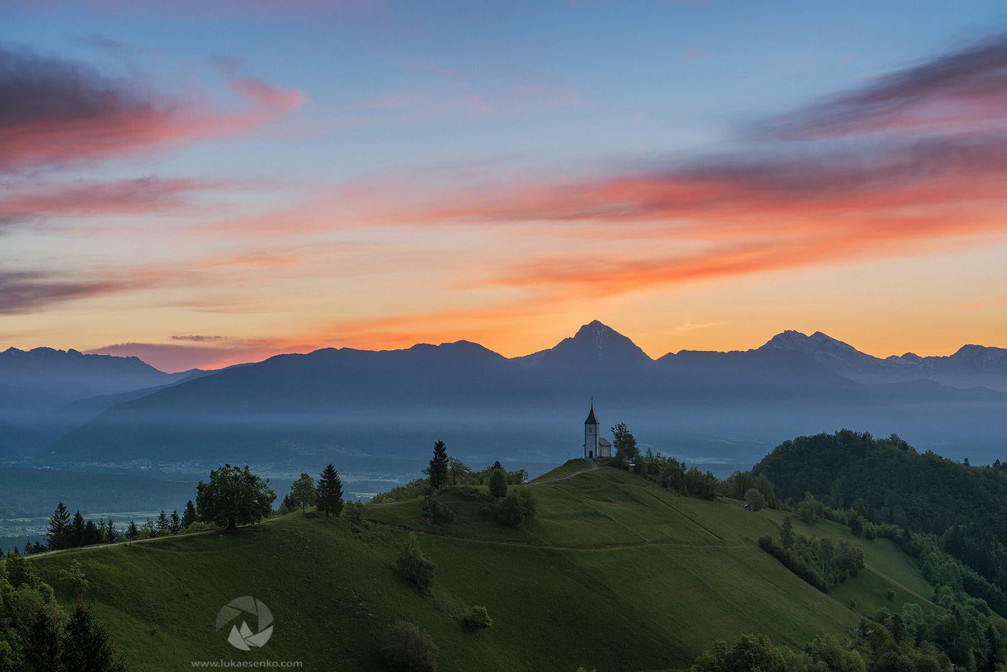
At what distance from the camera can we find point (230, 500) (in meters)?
93.8

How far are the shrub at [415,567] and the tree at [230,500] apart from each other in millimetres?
19291

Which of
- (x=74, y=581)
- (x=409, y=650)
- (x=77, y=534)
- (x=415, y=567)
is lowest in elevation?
(x=409, y=650)

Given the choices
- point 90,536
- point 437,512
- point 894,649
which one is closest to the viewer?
point 90,536

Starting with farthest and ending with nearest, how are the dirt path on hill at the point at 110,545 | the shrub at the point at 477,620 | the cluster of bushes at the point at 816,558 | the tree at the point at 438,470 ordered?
1. the cluster of bushes at the point at 816,558
2. the tree at the point at 438,470
3. the shrub at the point at 477,620
4. the dirt path on hill at the point at 110,545

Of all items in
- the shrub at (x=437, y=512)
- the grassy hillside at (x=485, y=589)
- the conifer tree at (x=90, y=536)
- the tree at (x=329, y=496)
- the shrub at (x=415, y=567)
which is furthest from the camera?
the shrub at (x=437, y=512)

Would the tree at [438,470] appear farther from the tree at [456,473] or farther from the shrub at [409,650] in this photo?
the shrub at [409,650]

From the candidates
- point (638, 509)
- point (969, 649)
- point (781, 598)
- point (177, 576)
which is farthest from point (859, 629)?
point (177, 576)

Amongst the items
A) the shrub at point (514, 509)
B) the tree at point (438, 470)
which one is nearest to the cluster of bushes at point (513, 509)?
the shrub at point (514, 509)

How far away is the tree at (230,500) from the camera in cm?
9381

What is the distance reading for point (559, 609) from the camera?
112 meters

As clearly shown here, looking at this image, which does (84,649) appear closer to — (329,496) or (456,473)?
(329,496)

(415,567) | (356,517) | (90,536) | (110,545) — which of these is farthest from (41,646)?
(356,517)

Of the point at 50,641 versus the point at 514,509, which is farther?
the point at 514,509

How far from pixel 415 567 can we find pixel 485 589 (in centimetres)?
1323
